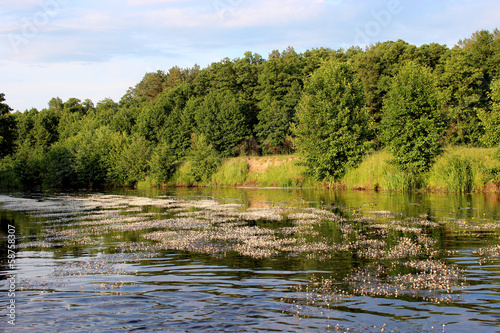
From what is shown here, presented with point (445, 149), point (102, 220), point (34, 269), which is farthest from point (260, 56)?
point (34, 269)

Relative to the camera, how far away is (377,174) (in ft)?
149

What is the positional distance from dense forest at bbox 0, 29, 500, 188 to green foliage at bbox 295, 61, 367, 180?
0.14 m

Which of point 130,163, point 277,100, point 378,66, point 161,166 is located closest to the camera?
point 161,166

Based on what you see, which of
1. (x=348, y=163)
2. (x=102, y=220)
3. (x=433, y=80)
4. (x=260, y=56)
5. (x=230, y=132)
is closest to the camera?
(x=102, y=220)

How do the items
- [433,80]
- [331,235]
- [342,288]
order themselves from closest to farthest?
[342,288]
[331,235]
[433,80]

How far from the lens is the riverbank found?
124ft

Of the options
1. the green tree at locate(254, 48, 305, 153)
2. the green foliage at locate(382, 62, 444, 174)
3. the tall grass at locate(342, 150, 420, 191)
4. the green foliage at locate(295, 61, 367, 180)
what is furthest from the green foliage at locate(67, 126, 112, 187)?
the green foliage at locate(382, 62, 444, 174)

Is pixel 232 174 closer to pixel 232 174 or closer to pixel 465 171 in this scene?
pixel 232 174

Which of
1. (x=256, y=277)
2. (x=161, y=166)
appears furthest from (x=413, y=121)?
(x=256, y=277)

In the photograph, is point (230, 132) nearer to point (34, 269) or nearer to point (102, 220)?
point (102, 220)

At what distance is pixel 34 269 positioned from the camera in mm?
11914

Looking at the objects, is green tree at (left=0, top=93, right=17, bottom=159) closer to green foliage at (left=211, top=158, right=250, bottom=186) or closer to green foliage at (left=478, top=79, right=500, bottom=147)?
green foliage at (left=211, top=158, right=250, bottom=186)

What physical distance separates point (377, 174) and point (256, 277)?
123 ft

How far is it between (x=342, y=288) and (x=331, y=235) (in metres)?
7.16
